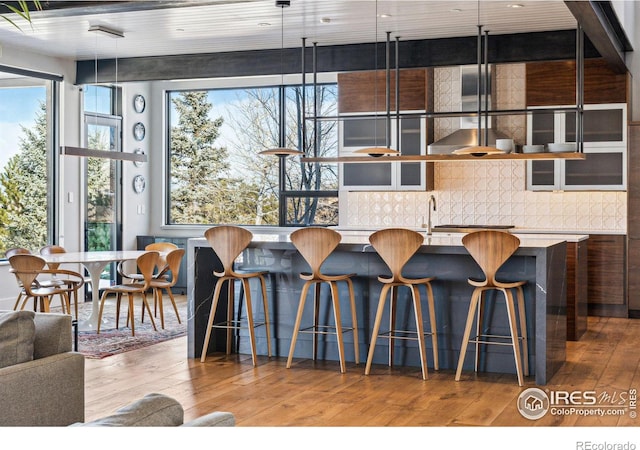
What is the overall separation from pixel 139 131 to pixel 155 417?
31.0 feet

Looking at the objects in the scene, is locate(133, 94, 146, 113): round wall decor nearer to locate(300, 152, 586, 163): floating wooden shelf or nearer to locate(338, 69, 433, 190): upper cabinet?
locate(338, 69, 433, 190): upper cabinet

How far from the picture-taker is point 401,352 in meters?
6.02

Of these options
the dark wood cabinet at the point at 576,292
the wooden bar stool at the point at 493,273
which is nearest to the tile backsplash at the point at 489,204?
the dark wood cabinet at the point at 576,292

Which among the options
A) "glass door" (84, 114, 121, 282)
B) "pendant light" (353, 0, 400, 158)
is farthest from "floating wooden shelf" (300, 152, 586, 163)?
"glass door" (84, 114, 121, 282)

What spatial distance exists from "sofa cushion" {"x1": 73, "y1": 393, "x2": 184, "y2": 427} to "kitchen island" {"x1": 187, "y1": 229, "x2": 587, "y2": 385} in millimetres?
4033

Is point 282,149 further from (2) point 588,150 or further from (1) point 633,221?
(1) point 633,221

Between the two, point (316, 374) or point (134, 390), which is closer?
point (134, 390)

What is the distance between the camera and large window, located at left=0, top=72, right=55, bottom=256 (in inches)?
351

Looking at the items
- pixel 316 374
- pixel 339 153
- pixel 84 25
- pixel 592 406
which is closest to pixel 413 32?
pixel 339 153

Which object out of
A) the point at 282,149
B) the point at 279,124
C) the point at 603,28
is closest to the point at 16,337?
the point at 282,149
